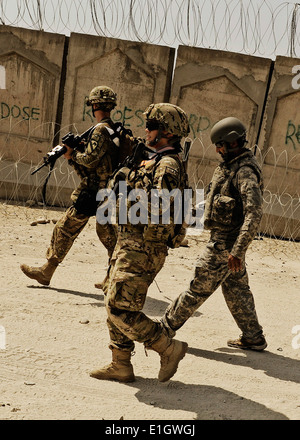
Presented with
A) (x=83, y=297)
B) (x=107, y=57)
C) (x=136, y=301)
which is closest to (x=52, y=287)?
(x=83, y=297)

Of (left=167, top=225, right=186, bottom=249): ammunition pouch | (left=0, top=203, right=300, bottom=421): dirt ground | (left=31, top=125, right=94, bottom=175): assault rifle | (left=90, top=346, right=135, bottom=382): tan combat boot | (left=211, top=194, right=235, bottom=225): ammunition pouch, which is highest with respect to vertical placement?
(left=31, top=125, right=94, bottom=175): assault rifle

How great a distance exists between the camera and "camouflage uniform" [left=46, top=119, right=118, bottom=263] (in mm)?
4621

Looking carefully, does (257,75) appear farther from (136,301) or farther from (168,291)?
(136,301)

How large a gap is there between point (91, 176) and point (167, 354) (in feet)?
6.74

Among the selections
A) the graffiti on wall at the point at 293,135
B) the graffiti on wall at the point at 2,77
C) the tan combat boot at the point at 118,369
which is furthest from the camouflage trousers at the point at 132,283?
the graffiti on wall at the point at 2,77

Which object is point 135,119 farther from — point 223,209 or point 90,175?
point 223,209

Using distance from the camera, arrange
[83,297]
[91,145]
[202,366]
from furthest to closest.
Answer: [83,297] → [91,145] → [202,366]

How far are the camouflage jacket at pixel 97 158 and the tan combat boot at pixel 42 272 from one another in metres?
0.63

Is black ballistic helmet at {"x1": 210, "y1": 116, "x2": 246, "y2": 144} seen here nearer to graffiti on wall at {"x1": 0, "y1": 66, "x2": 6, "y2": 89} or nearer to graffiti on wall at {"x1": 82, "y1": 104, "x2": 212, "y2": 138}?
graffiti on wall at {"x1": 82, "y1": 104, "x2": 212, "y2": 138}

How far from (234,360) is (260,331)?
0.33 m

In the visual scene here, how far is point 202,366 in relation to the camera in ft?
12.3

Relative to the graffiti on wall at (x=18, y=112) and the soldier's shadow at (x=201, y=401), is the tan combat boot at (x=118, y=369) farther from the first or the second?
the graffiti on wall at (x=18, y=112)

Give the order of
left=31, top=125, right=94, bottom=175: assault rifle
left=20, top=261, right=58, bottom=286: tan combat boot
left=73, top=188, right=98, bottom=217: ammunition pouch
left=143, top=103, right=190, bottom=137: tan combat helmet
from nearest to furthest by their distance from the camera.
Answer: left=143, top=103, right=190, bottom=137: tan combat helmet
left=31, top=125, right=94, bottom=175: assault rifle
left=73, top=188, right=98, bottom=217: ammunition pouch
left=20, top=261, right=58, bottom=286: tan combat boot

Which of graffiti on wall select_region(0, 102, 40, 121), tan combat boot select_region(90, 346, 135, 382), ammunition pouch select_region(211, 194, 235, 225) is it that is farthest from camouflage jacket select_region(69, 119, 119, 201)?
graffiti on wall select_region(0, 102, 40, 121)
